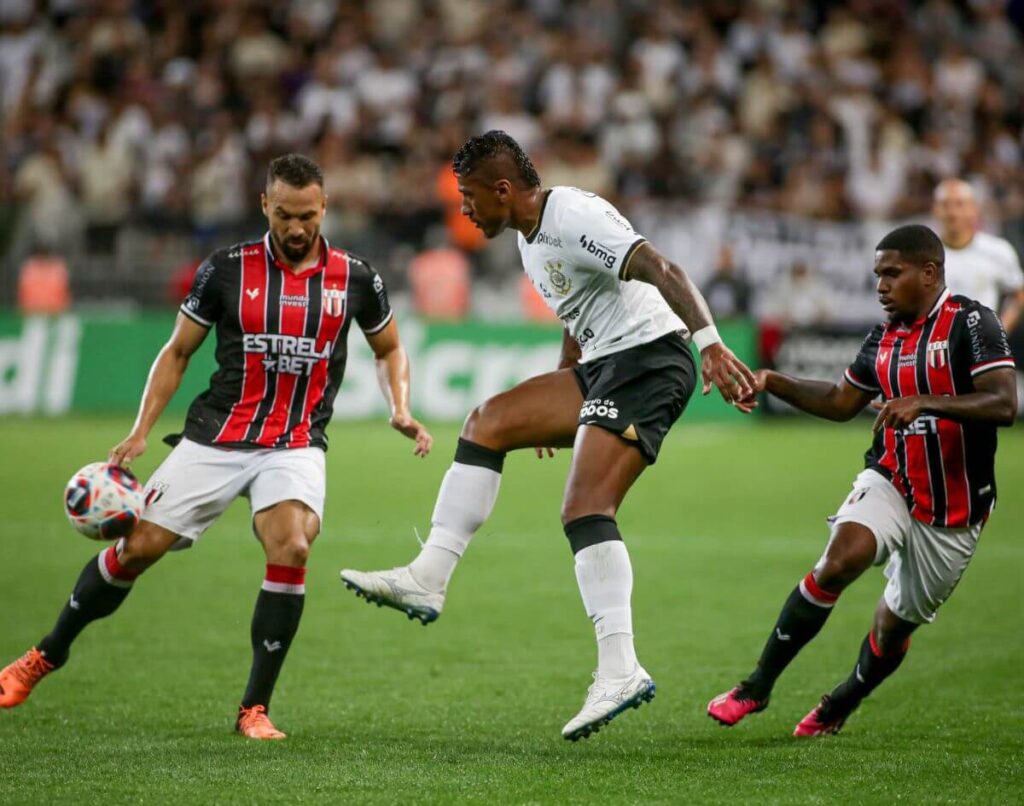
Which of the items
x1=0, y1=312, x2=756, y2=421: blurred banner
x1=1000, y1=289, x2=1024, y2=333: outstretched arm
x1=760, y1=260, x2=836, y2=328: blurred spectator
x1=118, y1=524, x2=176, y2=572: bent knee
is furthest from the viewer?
x1=760, y1=260, x2=836, y2=328: blurred spectator

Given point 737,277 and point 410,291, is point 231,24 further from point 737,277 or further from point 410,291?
point 737,277

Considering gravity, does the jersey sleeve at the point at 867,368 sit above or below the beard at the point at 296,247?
below

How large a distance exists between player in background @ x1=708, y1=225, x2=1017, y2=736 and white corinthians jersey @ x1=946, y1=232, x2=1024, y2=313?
3914 mm

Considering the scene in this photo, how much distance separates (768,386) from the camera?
613 centimetres

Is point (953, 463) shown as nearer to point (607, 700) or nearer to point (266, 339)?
point (607, 700)

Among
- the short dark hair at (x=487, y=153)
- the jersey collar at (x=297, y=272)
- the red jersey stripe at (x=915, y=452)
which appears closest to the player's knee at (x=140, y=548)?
the jersey collar at (x=297, y=272)

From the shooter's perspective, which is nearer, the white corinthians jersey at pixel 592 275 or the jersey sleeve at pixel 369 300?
the white corinthians jersey at pixel 592 275

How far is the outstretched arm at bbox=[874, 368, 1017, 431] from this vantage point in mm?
5559

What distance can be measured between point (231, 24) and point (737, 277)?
8.88 meters

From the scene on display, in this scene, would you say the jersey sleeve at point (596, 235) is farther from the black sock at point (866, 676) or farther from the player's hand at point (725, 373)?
the black sock at point (866, 676)

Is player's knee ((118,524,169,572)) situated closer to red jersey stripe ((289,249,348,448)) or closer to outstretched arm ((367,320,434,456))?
red jersey stripe ((289,249,348,448))

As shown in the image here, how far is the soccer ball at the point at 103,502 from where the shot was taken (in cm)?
597

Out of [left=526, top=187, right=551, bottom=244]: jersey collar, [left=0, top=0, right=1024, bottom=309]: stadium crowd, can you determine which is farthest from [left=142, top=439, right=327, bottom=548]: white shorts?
[left=0, top=0, right=1024, bottom=309]: stadium crowd

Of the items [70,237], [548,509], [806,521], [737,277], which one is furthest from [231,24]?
[806,521]
